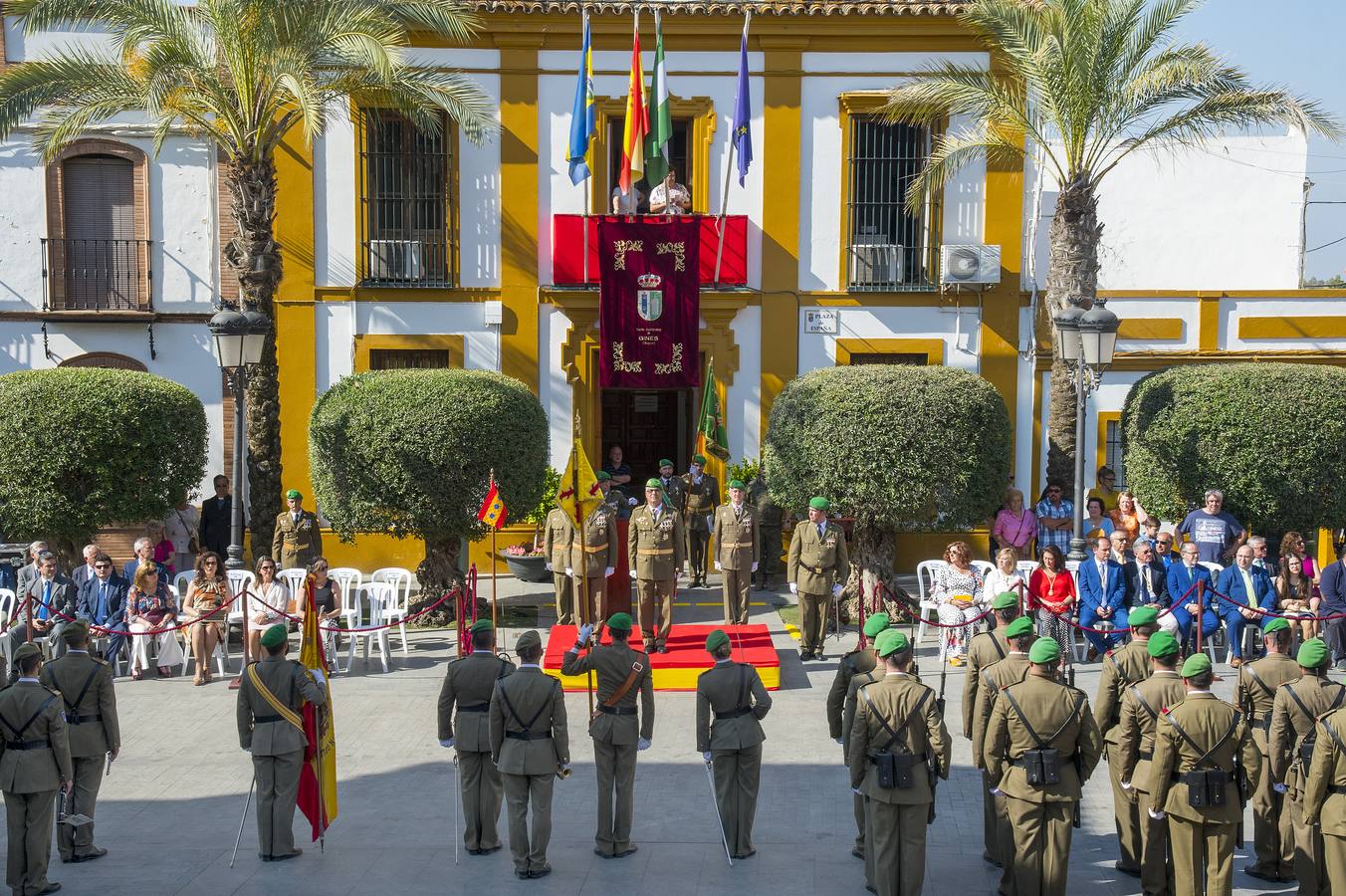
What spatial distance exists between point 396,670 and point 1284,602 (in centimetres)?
925

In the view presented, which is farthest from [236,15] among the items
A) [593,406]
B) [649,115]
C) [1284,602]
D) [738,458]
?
[1284,602]

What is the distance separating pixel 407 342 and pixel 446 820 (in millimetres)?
10963

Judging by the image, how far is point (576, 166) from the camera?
1894cm

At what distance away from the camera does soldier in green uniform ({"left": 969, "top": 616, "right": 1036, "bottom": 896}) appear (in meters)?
8.75

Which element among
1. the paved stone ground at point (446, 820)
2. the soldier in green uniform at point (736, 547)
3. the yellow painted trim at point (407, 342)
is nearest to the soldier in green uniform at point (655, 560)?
the soldier in green uniform at point (736, 547)

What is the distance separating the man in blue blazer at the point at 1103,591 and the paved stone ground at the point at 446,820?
1.00 m

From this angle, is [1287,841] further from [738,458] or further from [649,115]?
[649,115]

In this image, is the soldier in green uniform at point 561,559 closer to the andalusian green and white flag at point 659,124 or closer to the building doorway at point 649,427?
the andalusian green and white flag at point 659,124

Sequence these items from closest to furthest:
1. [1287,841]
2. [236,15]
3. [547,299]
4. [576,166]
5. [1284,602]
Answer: [1287,841], [1284,602], [236,15], [576,166], [547,299]

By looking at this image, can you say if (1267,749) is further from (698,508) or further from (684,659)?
(698,508)

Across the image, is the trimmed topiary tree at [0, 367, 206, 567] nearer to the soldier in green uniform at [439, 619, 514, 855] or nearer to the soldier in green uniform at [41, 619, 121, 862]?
the soldier in green uniform at [41, 619, 121, 862]

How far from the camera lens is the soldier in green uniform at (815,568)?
14.6 meters

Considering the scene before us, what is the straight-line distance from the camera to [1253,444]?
1570cm

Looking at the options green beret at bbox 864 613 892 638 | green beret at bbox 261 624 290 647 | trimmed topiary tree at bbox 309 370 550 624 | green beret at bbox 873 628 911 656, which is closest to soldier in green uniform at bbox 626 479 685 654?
trimmed topiary tree at bbox 309 370 550 624
